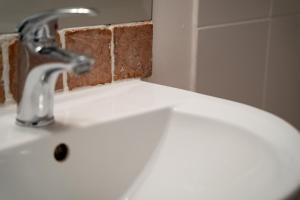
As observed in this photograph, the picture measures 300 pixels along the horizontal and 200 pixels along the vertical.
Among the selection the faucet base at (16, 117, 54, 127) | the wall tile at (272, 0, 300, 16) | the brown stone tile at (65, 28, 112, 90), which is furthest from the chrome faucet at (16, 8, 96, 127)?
the wall tile at (272, 0, 300, 16)

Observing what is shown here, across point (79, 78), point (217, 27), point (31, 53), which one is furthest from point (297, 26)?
point (31, 53)

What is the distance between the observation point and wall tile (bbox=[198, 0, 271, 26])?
801 millimetres

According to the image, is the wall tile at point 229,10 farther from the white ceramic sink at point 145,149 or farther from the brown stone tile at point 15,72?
the brown stone tile at point 15,72

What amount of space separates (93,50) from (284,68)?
1.65ft

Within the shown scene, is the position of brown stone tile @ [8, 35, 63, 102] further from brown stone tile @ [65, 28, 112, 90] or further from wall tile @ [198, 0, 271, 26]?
wall tile @ [198, 0, 271, 26]

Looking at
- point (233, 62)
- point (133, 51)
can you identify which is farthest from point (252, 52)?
point (133, 51)

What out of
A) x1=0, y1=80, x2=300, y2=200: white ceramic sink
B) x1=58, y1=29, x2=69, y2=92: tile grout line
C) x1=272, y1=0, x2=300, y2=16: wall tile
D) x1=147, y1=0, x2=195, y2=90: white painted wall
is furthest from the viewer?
x1=272, y1=0, x2=300, y2=16: wall tile

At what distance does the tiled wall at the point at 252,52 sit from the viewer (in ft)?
2.71

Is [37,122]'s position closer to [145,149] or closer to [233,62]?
[145,149]

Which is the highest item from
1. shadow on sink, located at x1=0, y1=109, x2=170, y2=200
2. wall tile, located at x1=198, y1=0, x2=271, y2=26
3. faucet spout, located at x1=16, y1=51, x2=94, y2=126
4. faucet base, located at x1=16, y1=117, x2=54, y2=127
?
wall tile, located at x1=198, y1=0, x2=271, y2=26

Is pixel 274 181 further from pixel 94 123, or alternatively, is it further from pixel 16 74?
pixel 16 74

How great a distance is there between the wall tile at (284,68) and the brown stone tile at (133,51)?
13.0 inches

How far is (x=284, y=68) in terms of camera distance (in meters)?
1.02

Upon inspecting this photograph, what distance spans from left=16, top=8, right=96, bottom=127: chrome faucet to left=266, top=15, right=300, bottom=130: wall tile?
55cm
